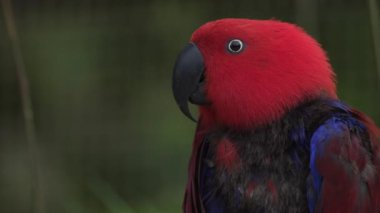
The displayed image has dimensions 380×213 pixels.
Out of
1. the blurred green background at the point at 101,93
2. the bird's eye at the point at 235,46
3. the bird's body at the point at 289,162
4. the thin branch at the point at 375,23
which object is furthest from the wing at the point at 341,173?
the blurred green background at the point at 101,93

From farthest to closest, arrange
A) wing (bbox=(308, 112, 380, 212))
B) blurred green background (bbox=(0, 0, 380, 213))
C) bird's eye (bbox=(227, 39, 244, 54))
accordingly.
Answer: blurred green background (bbox=(0, 0, 380, 213))
bird's eye (bbox=(227, 39, 244, 54))
wing (bbox=(308, 112, 380, 212))

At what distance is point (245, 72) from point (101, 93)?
1.48 meters

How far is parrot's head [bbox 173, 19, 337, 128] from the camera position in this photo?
1233mm

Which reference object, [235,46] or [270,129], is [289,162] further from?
[235,46]

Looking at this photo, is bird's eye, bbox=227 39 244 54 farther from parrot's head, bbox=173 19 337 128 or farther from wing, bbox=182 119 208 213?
wing, bbox=182 119 208 213

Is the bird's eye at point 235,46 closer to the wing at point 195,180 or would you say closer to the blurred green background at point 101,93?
the wing at point 195,180

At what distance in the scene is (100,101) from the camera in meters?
2.68

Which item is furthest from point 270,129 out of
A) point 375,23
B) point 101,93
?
point 101,93

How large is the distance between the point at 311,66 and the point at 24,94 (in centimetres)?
67

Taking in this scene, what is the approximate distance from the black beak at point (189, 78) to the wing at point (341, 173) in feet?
0.65

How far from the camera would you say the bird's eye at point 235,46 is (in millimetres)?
1250

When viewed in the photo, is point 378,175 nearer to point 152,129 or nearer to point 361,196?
point 361,196

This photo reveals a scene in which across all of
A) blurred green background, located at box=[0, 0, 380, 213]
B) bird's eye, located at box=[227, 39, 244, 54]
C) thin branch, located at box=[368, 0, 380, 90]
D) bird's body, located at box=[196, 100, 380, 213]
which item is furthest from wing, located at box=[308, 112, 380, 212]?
blurred green background, located at box=[0, 0, 380, 213]

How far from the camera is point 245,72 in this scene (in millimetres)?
1246
